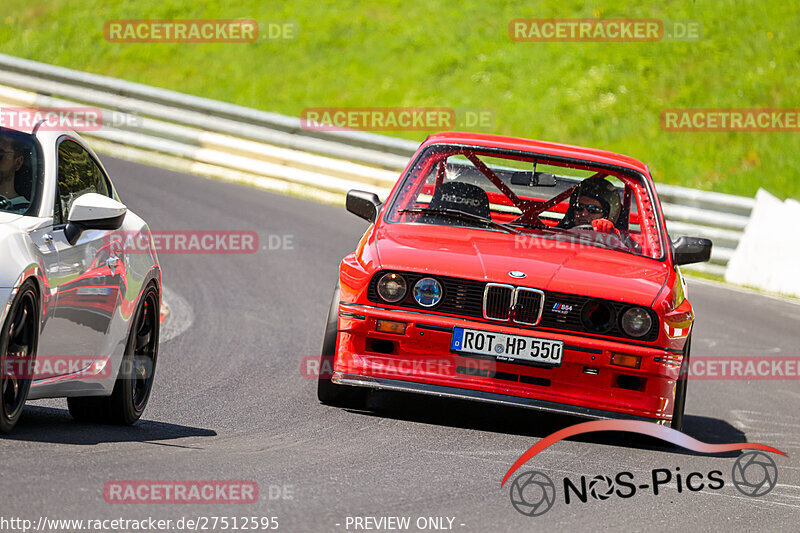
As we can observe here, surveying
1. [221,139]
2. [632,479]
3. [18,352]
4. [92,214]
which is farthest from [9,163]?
[221,139]

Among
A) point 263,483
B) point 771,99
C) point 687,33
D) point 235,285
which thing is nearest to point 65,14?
point 687,33

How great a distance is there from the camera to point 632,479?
6.45m

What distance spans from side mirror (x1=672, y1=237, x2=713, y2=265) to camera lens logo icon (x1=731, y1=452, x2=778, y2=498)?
1.23 meters

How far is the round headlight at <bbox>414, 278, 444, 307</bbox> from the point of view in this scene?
729 centimetres

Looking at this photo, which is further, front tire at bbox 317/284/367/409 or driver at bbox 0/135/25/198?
front tire at bbox 317/284/367/409

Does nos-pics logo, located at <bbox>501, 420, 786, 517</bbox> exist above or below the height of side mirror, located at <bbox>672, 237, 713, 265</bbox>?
below

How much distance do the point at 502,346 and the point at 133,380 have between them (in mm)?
1948

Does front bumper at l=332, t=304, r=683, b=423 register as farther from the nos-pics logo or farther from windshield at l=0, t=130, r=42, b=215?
windshield at l=0, t=130, r=42, b=215

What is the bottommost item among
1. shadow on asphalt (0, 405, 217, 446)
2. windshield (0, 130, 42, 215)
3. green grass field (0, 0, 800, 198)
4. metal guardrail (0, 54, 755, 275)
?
shadow on asphalt (0, 405, 217, 446)

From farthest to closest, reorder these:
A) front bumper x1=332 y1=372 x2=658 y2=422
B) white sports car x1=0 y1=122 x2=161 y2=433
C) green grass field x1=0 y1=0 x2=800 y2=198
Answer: green grass field x1=0 y1=0 x2=800 y2=198, front bumper x1=332 y1=372 x2=658 y2=422, white sports car x1=0 y1=122 x2=161 y2=433

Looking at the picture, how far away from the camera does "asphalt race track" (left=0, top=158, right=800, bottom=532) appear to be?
205 inches

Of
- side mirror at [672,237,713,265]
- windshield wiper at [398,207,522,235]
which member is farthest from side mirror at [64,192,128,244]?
side mirror at [672,237,713,265]

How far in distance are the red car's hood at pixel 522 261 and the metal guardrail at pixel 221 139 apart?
9421 millimetres

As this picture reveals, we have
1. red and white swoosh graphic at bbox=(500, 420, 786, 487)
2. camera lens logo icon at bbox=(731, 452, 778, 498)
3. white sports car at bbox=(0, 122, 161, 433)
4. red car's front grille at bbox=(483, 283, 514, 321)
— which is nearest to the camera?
white sports car at bbox=(0, 122, 161, 433)
